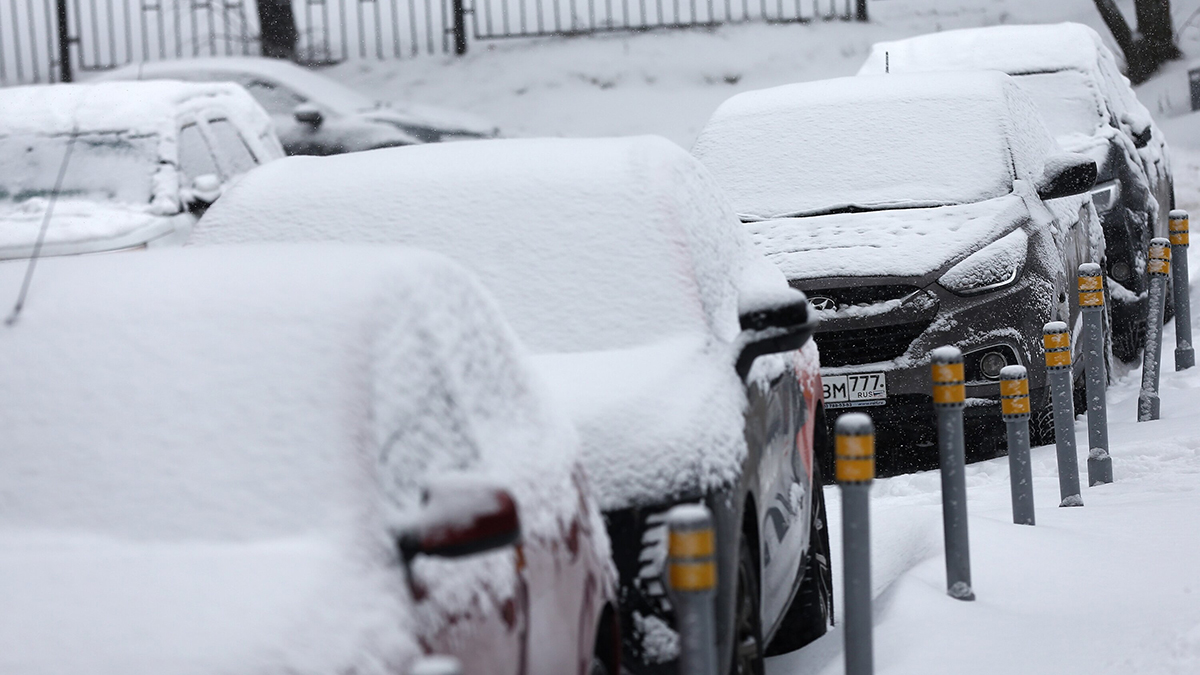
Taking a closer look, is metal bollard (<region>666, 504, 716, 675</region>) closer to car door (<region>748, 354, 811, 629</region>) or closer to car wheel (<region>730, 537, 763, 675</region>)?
car wheel (<region>730, 537, 763, 675</region>)

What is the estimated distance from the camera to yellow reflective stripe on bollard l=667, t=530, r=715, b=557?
128 inches

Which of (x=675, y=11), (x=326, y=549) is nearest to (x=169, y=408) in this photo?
(x=326, y=549)

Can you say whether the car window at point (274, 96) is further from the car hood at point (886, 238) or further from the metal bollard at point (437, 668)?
the metal bollard at point (437, 668)

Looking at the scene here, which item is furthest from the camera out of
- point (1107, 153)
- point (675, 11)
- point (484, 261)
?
point (675, 11)

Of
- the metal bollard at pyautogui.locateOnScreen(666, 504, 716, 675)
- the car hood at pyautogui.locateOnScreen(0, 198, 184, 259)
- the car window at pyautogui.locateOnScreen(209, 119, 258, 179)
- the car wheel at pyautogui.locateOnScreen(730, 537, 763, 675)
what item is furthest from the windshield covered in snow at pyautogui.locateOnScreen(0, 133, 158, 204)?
the metal bollard at pyautogui.locateOnScreen(666, 504, 716, 675)

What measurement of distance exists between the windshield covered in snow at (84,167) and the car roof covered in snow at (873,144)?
3.70 meters

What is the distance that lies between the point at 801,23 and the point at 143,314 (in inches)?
855

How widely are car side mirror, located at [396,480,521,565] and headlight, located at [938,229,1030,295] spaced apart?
526cm

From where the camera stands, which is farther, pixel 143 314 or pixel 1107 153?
pixel 1107 153

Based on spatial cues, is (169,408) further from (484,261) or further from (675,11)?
(675,11)

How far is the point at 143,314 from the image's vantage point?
2941mm

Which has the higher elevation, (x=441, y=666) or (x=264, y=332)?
(x=264, y=332)

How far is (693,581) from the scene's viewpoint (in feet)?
→ 10.8

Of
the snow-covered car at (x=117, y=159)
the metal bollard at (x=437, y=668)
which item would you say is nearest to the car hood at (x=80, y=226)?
the snow-covered car at (x=117, y=159)
